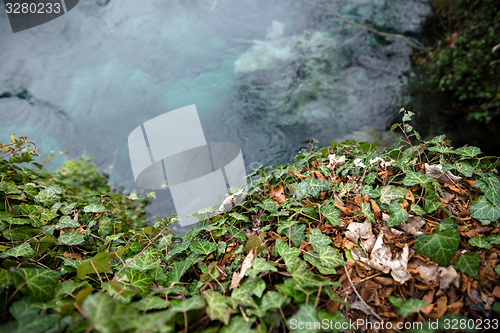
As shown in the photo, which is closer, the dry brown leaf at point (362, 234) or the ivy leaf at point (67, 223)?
the dry brown leaf at point (362, 234)

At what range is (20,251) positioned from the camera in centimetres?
115

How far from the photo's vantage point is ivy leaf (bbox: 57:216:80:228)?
144 cm

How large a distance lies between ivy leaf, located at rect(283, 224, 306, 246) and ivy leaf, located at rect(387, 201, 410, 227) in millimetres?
401

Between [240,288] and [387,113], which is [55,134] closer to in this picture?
[240,288]

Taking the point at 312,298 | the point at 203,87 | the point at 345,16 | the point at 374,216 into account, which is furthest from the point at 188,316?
the point at 345,16

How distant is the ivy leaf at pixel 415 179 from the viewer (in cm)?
121

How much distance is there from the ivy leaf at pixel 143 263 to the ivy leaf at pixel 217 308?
0.41m

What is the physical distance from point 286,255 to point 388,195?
0.61 m

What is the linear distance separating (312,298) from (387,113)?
4.49 metres

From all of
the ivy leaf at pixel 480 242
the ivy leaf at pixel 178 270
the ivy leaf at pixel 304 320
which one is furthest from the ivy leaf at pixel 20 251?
the ivy leaf at pixel 480 242

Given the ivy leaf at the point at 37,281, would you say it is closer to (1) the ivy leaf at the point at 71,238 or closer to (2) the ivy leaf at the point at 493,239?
(1) the ivy leaf at the point at 71,238

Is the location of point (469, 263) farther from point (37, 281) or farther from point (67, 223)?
point (67, 223)

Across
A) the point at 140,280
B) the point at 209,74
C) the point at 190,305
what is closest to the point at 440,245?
the point at 190,305

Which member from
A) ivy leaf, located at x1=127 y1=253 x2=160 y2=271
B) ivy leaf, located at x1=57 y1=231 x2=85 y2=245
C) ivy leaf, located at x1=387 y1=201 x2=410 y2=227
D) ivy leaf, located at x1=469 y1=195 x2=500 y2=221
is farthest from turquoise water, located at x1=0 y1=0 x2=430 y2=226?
ivy leaf, located at x1=469 y1=195 x2=500 y2=221
